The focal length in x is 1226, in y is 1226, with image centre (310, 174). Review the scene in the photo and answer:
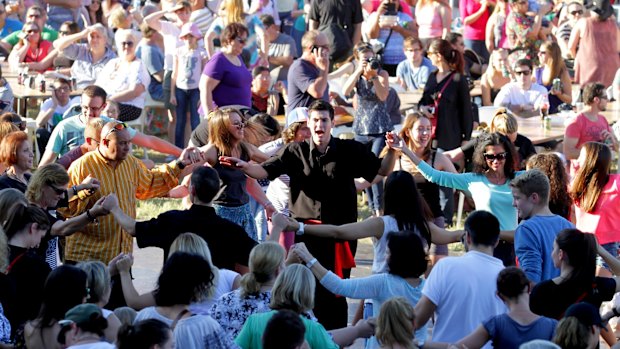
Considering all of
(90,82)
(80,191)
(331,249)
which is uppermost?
(80,191)

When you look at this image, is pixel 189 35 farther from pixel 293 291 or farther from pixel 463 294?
pixel 293 291

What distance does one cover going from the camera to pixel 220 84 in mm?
11648

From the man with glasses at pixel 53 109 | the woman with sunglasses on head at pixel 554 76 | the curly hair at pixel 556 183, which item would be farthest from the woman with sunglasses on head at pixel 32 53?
the curly hair at pixel 556 183

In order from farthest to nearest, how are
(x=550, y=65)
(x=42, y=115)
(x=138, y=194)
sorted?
1. (x=550, y=65)
2. (x=42, y=115)
3. (x=138, y=194)

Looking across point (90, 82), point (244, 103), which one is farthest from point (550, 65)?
point (90, 82)

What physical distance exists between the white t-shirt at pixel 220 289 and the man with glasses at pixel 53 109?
6.60 meters

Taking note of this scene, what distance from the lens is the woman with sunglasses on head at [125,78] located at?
1322 cm

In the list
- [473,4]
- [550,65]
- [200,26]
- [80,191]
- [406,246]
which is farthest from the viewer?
[473,4]

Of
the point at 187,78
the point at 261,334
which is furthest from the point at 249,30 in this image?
the point at 261,334

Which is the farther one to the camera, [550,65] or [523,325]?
[550,65]

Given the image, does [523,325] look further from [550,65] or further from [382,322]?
[550,65]

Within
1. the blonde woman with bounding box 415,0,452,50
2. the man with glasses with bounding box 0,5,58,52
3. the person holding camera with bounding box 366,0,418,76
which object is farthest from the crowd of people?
the blonde woman with bounding box 415,0,452,50

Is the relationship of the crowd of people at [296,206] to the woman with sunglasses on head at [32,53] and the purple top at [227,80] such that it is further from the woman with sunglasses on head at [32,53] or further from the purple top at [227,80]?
the woman with sunglasses on head at [32,53]

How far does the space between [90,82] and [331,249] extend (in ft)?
23.7
